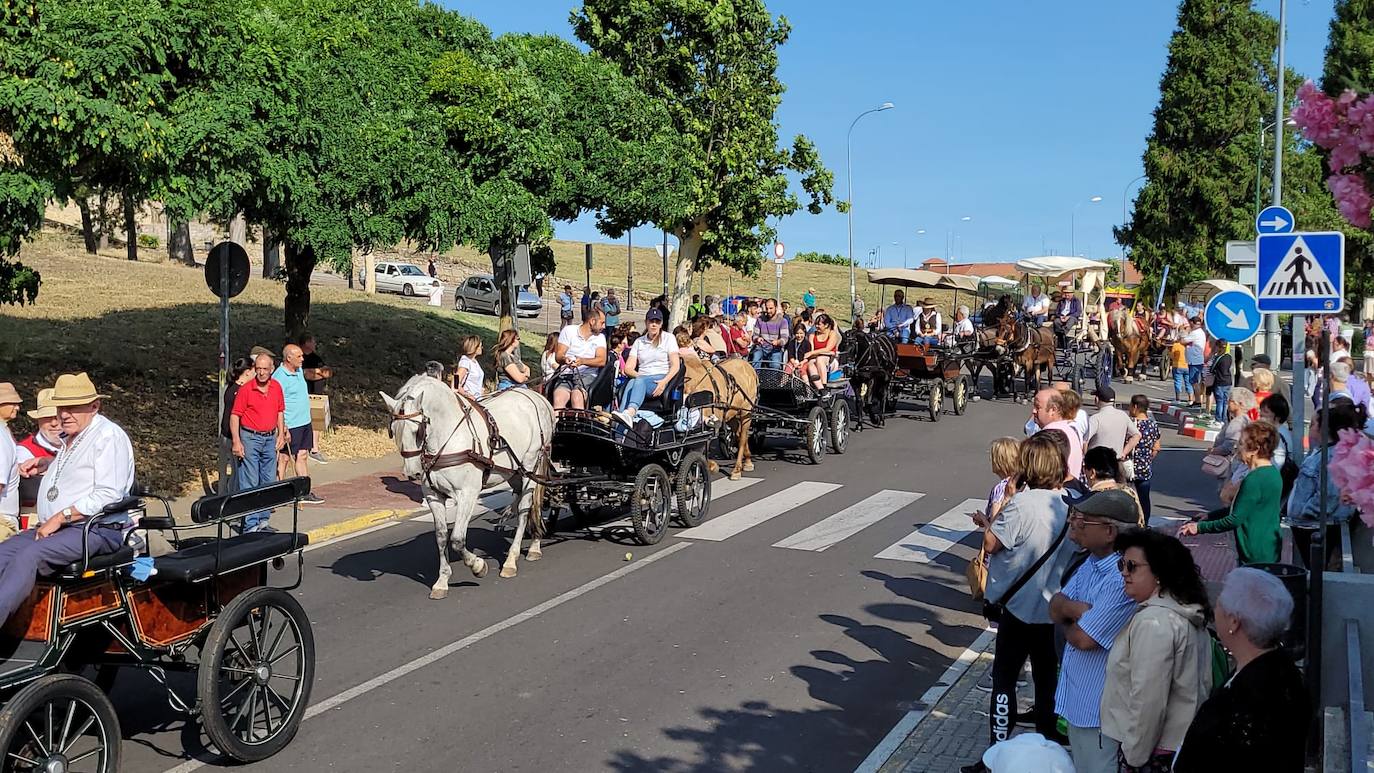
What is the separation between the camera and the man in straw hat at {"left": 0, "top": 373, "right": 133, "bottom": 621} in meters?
5.76

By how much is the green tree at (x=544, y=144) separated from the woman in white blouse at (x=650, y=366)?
620cm

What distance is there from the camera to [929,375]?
2328 cm

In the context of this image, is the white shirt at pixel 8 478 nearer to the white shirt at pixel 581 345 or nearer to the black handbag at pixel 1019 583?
the black handbag at pixel 1019 583

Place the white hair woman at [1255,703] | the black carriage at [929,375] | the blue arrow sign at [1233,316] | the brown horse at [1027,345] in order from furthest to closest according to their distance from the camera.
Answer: the brown horse at [1027,345] → the black carriage at [929,375] → the blue arrow sign at [1233,316] → the white hair woman at [1255,703]

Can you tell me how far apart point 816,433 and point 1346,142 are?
13.4 m

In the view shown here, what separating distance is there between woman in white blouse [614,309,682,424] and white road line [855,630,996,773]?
199 inches

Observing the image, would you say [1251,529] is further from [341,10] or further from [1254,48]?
[1254,48]

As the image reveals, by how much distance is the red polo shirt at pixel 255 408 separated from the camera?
12.7 metres

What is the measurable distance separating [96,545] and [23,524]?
2.22 metres

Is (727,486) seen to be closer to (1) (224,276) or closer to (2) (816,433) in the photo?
(2) (816,433)

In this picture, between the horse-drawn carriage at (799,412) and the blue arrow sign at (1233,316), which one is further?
the horse-drawn carriage at (799,412)

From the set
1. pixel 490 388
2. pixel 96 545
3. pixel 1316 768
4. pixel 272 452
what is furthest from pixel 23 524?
pixel 490 388

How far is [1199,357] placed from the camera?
26.3m

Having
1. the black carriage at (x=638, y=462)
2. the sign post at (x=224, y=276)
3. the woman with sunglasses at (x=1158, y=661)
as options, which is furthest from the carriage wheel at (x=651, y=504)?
the woman with sunglasses at (x=1158, y=661)
